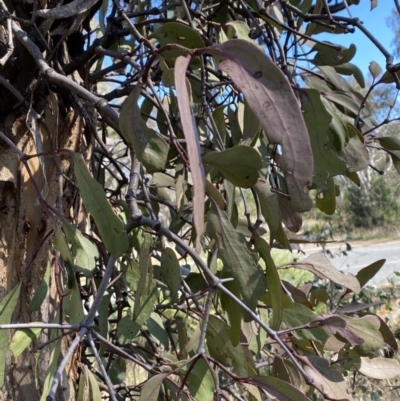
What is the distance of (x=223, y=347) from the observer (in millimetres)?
630

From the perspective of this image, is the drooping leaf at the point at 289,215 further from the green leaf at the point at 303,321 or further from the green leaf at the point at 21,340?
the green leaf at the point at 21,340

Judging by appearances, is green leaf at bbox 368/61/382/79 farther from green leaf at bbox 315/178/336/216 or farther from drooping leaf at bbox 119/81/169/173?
drooping leaf at bbox 119/81/169/173

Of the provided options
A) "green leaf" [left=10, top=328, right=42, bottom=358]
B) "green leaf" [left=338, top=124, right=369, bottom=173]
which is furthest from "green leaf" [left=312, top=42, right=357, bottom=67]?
"green leaf" [left=10, top=328, right=42, bottom=358]

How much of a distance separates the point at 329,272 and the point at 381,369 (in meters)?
0.27

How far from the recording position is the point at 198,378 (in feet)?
1.80

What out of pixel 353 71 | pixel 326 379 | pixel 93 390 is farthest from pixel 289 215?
pixel 353 71

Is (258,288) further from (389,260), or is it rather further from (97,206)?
(389,260)

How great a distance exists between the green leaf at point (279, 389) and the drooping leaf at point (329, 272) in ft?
0.64

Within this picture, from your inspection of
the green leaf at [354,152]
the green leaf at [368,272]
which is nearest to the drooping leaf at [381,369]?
the green leaf at [368,272]

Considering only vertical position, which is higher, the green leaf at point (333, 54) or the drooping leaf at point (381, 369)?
the green leaf at point (333, 54)

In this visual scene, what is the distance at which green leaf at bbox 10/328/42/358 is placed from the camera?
1.69 ft

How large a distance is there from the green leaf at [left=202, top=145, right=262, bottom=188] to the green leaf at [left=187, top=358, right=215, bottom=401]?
22 centimetres

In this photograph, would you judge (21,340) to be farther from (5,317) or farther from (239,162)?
(239,162)

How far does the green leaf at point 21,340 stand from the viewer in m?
0.52
